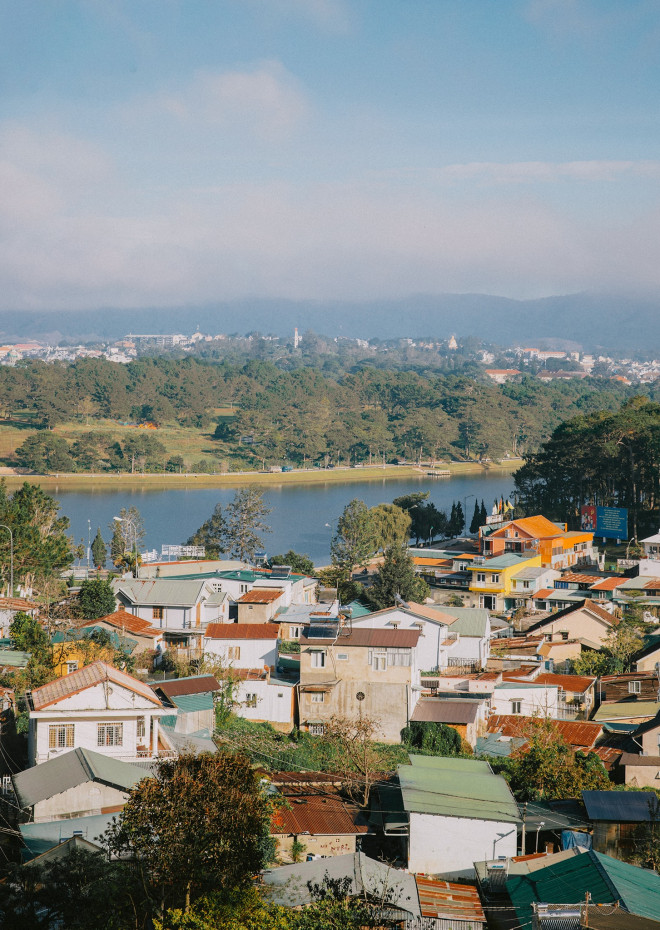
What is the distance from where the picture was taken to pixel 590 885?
493 cm

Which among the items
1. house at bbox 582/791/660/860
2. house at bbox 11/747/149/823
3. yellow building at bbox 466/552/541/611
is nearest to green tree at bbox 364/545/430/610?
yellow building at bbox 466/552/541/611

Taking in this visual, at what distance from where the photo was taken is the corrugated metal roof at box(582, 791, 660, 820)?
618 centimetres

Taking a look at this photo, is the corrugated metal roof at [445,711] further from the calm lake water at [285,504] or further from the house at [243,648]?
the calm lake water at [285,504]

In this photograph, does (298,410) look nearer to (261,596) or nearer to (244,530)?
(244,530)

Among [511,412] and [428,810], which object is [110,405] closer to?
[511,412]

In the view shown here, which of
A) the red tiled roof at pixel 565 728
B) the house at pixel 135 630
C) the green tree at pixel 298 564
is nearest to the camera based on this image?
the red tiled roof at pixel 565 728

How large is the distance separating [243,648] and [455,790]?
4147 mm

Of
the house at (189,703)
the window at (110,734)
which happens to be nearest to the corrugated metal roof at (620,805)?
the house at (189,703)

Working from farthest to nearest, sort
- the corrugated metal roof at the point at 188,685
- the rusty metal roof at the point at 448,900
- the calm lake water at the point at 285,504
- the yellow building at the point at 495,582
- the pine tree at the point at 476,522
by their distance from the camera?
the calm lake water at the point at 285,504 < the pine tree at the point at 476,522 < the yellow building at the point at 495,582 < the corrugated metal roof at the point at 188,685 < the rusty metal roof at the point at 448,900

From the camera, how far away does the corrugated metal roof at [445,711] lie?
8727 mm

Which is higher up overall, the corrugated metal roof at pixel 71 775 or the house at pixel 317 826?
the corrugated metal roof at pixel 71 775

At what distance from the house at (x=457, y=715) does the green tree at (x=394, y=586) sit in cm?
425

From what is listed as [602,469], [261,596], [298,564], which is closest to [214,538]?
[298,564]

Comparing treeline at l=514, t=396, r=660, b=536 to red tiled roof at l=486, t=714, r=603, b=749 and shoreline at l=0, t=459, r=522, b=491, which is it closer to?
red tiled roof at l=486, t=714, r=603, b=749
